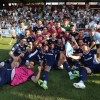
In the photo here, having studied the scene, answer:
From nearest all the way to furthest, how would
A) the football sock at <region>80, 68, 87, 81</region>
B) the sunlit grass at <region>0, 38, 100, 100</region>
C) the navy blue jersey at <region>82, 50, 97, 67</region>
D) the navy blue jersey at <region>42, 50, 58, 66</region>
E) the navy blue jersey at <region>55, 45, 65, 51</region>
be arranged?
1. the sunlit grass at <region>0, 38, 100, 100</region>
2. the football sock at <region>80, 68, 87, 81</region>
3. the navy blue jersey at <region>82, 50, 97, 67</region>
4. the navy blue jersey at <region>42, 50, 58, 66</region>
5. the navy blue jersey at <region>55, 45, 65, 51</region>

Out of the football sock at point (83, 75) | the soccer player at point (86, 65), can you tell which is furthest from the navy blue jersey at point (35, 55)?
the football sock at point (83, 75)

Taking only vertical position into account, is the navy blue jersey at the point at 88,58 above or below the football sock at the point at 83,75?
above

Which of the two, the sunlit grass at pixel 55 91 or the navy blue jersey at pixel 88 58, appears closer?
the sunlit grass at pixel 55 91

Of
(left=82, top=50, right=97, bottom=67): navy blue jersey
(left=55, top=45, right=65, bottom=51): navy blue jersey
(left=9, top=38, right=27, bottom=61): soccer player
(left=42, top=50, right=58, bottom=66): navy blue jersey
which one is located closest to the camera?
(left=82, top=50, right=97, bottom=67): navy blue jersey

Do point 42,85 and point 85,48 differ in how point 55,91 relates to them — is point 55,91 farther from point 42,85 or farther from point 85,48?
point 85,48

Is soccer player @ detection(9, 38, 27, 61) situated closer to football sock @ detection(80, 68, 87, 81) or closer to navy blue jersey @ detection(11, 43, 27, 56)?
navy blue jersey @ detection(11, 43, 27, 56)

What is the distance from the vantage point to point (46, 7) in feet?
92.7

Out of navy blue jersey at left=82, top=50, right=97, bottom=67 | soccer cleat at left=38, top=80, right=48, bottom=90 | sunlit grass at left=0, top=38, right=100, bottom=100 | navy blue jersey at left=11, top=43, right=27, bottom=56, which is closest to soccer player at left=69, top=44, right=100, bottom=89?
navy blue jersey at left=82, top=50, right=97, bottom=67

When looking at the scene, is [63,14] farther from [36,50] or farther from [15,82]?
[15,82]

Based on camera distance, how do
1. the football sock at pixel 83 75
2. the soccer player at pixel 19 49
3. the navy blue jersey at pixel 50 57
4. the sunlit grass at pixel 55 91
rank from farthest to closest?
the soccer player at pixel 19 49
the navy blue jersey at pixel 50 57
the football sock at pixel 83 75
the sunlit grass at pixel 55 91

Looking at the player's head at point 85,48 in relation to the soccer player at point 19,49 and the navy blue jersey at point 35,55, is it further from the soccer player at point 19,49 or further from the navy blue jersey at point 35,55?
the soccer player at point 19,49

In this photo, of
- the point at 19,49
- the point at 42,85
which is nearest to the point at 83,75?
the point at 42,85

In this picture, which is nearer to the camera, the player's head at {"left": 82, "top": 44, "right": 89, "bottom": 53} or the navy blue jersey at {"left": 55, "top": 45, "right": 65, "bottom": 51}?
the player's head at {"left": 82, "top": 44, "right": 89, "bottom": 53}

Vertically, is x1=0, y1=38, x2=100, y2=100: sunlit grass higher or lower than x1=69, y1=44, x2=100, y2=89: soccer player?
lower
